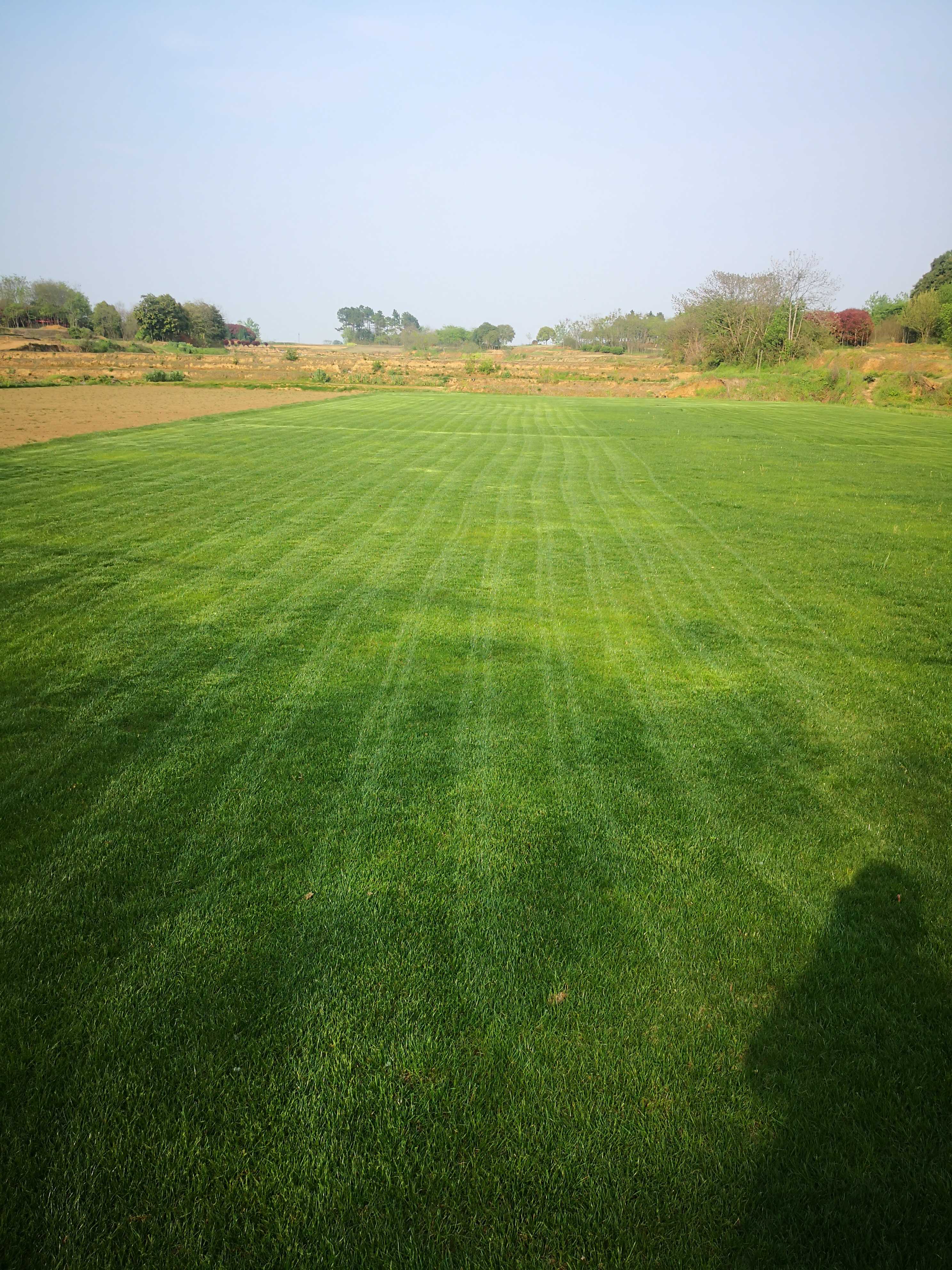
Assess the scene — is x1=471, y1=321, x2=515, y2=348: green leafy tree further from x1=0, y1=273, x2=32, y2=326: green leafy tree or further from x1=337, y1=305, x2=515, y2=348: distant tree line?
x1=0, y1=273, x2=32, y2=326: green leafy tree

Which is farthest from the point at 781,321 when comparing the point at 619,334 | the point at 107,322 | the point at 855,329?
the point at 107,322

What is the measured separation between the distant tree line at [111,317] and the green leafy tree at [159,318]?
6 cm

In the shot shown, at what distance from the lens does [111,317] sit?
9012cm

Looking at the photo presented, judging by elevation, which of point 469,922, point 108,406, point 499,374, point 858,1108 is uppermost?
point 858,1108

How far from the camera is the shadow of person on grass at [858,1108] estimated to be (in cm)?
194

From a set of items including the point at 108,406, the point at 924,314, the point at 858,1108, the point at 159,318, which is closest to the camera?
the point at 858,1108

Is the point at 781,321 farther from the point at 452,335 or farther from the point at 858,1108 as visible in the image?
the point at 452,335

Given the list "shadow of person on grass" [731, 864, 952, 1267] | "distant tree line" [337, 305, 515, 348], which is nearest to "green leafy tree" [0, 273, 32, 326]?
"distant tree line" [337, 305, 515, 348]

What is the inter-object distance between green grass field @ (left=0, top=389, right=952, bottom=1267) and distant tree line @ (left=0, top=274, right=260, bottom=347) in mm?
93971

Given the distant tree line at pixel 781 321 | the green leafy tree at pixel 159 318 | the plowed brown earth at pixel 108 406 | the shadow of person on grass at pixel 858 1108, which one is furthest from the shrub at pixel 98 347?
the shadow of person on grass at pixel 858 1108

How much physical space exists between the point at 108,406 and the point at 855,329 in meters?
53.2

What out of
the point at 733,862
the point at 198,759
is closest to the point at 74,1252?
the point at 198,759

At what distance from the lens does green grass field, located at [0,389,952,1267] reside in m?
2.03

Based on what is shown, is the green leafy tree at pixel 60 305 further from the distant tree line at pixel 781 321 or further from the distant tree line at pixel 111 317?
the distant tree line at pixel 781 321
